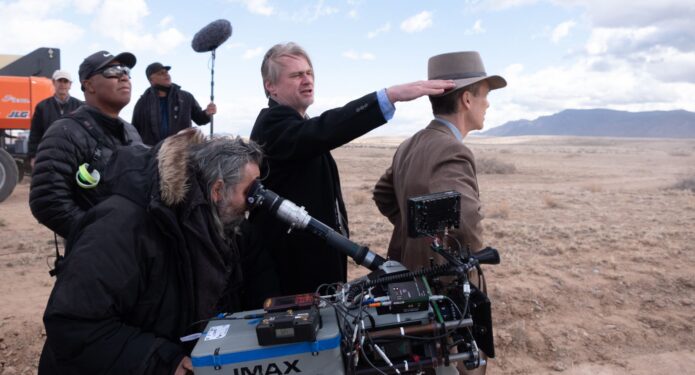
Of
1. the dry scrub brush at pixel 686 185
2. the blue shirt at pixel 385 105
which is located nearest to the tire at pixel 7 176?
the blue shirt at pixel 385 105

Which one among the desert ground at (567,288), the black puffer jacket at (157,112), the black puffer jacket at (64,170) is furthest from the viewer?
the black puffer jacket at (157,112)

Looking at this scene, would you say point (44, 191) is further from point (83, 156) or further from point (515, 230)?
point (515, 230)

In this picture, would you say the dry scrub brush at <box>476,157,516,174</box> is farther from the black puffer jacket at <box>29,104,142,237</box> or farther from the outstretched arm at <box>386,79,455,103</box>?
the outstretched arm at <box>386,79,455,103</box>

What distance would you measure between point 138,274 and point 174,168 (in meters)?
0.41

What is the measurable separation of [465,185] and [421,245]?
41 centimetres

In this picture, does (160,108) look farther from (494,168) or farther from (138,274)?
(494,168)

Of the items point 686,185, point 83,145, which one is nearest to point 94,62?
point 83,145

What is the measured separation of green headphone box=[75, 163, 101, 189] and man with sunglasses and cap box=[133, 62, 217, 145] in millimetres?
3039

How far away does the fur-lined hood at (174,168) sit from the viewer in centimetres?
190

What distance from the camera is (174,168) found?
6.36 ft

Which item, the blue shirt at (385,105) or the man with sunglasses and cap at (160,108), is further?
the man with sunglasses and cap at (160,108)

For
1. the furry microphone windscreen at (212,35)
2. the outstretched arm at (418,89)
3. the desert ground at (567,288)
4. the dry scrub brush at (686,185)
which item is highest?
the furry microphone windscreen at (212,35)

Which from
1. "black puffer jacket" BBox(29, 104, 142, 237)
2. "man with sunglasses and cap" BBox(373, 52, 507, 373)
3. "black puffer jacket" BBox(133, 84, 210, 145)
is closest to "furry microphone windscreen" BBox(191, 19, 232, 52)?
"black puffer jacket" BBox(133, 84, 210, 145)

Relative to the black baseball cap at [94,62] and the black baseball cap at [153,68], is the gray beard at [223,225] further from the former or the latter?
the black baseball cap at [153,68]
